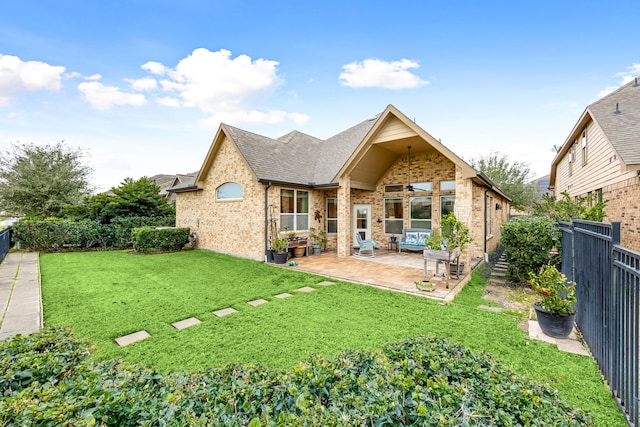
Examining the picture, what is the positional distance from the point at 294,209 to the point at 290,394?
11.2m

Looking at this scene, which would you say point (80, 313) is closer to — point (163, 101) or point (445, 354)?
point (445, 354)

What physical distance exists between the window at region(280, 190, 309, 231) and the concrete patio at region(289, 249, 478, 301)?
1.67 meters

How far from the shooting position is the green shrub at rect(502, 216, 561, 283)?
7.18 meters

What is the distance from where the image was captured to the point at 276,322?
5168 mm

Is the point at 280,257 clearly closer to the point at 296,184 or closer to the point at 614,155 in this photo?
the point at 296,184

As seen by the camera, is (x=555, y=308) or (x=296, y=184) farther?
(x=296, y=184)

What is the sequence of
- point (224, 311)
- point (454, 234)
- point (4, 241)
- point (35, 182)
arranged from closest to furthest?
point (224, 311) < point (454, 234) < point (4, 241) < point (35, 182)

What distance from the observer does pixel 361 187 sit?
42.0 ft

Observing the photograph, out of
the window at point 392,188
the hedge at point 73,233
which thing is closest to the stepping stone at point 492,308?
the window at point 392,188

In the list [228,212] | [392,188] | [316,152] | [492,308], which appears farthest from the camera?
[316,152]

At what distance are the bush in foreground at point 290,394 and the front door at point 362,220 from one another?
11955 mm

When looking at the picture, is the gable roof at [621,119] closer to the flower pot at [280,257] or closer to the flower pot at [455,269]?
the flower pot at [455,269]

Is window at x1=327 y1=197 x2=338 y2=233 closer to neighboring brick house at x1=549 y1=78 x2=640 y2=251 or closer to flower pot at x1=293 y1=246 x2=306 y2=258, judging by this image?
flower pot at x1=293 y1=246 x2=306 y2=258

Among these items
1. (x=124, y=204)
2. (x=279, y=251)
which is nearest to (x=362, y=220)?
(x=279, y=251)
